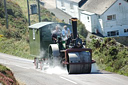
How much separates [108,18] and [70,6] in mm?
13810

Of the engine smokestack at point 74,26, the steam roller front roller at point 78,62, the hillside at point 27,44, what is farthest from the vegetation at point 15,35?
the steam roller front roller at point 78,62

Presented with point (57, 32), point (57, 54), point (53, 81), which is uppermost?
point (57, 32)

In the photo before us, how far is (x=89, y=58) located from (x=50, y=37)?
4351 mm

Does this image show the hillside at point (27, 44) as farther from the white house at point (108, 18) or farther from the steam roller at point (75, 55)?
the steam roller at point (75, 55)

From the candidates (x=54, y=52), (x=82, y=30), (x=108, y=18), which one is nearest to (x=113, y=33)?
(x=108, y=18)

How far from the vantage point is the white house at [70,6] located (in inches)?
2498

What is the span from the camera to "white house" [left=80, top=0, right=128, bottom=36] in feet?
181

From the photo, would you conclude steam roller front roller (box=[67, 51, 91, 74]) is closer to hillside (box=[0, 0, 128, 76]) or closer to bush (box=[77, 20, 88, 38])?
hillside (box=[0, 0, 128, 76])

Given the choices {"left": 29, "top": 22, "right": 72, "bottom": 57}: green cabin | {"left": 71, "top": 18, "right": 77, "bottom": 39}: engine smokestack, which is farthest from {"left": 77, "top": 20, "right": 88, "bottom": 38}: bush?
{"left": 71, "top": 18, "right": 77, "bottom": 39}: engine smokestack

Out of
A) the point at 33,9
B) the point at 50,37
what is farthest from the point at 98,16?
the point at 50,37

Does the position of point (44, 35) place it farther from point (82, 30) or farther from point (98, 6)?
point (98, 6)

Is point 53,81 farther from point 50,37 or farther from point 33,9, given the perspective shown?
point 33,9

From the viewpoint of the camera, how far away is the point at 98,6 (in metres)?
56.8

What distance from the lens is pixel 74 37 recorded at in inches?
756
